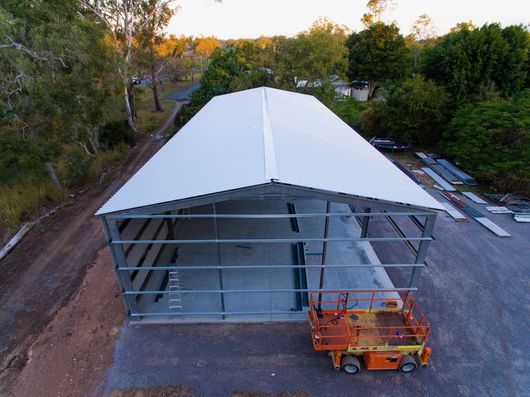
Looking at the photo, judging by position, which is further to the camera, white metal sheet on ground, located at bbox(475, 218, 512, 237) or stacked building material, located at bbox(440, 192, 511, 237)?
stacked building material, located at bbox(440, 192, 511, 237)

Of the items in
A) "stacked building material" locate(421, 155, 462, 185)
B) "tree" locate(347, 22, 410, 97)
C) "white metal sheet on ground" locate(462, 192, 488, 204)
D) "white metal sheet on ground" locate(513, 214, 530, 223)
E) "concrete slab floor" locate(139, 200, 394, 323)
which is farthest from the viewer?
"tree" locate(347, 22, 410, 97)

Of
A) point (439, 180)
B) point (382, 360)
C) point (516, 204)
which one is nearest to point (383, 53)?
point (439, 180)

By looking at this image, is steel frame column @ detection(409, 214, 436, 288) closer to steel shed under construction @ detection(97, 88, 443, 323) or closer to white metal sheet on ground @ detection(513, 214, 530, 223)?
steel shed under construction @ detection(97, 88, 443, 323)

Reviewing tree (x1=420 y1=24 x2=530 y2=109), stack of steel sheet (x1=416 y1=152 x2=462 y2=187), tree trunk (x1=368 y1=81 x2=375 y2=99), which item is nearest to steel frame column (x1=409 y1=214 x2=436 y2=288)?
stack of steel sheet (x1=416 y1=152 x2=462 y2=187)

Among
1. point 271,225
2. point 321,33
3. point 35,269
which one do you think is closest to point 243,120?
point 271,225

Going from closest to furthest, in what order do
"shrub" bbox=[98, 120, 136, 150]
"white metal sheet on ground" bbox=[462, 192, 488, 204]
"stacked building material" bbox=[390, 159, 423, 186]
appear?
"white metal sheet on ground" bbox=[462, 192, 488, 204] < "stacked building material" bbox=[390, 159, 423, 186] < "shrub" bbox=[98, 120, 136, 150]
